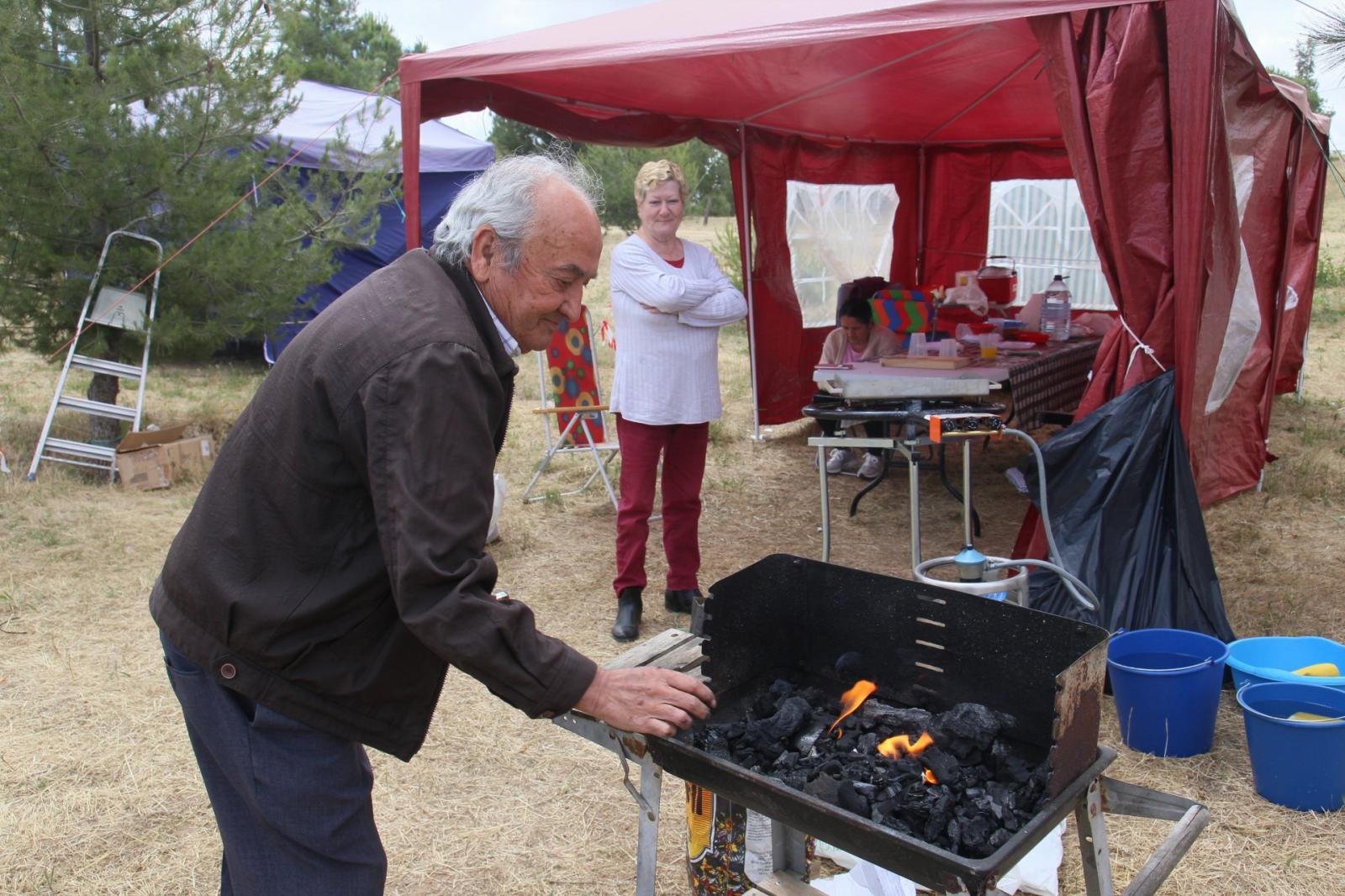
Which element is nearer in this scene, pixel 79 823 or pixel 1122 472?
pixel 79 823

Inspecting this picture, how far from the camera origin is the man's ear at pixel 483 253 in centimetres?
156

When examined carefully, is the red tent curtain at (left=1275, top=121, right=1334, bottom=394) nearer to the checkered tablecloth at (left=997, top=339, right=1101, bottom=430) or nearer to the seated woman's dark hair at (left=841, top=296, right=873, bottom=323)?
the checkered tablecloth at (left=997, top=339, right=1101, bottom=430)

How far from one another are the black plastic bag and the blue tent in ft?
24.5

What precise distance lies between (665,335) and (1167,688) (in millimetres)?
2134

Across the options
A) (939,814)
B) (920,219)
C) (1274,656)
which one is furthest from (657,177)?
(920,219)

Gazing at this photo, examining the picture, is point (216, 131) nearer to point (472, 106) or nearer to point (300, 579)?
point (472, 106)

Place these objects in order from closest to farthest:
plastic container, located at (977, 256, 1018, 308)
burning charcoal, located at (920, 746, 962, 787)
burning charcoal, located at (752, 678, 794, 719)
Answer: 1. burning charcoal, located at (920, 746, 962, 787)
2. burning charcoal, located at (752, 678, 794, 719)
3. plastic container, located at (977, 256, 1018, 308)

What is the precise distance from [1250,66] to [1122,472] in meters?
1.93

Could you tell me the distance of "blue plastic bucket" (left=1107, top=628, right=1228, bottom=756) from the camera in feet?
10.4

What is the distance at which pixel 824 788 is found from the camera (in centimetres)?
176

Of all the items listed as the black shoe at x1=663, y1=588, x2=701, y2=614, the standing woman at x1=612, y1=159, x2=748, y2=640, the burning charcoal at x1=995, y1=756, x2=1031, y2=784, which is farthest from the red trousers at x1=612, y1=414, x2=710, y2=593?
the burning charcoal at x1=995, y1=756, x2=1031, y2=784

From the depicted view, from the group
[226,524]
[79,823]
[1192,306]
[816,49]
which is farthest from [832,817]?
[816,49]

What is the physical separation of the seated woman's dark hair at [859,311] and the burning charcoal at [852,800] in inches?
185

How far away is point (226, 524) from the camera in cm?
153
